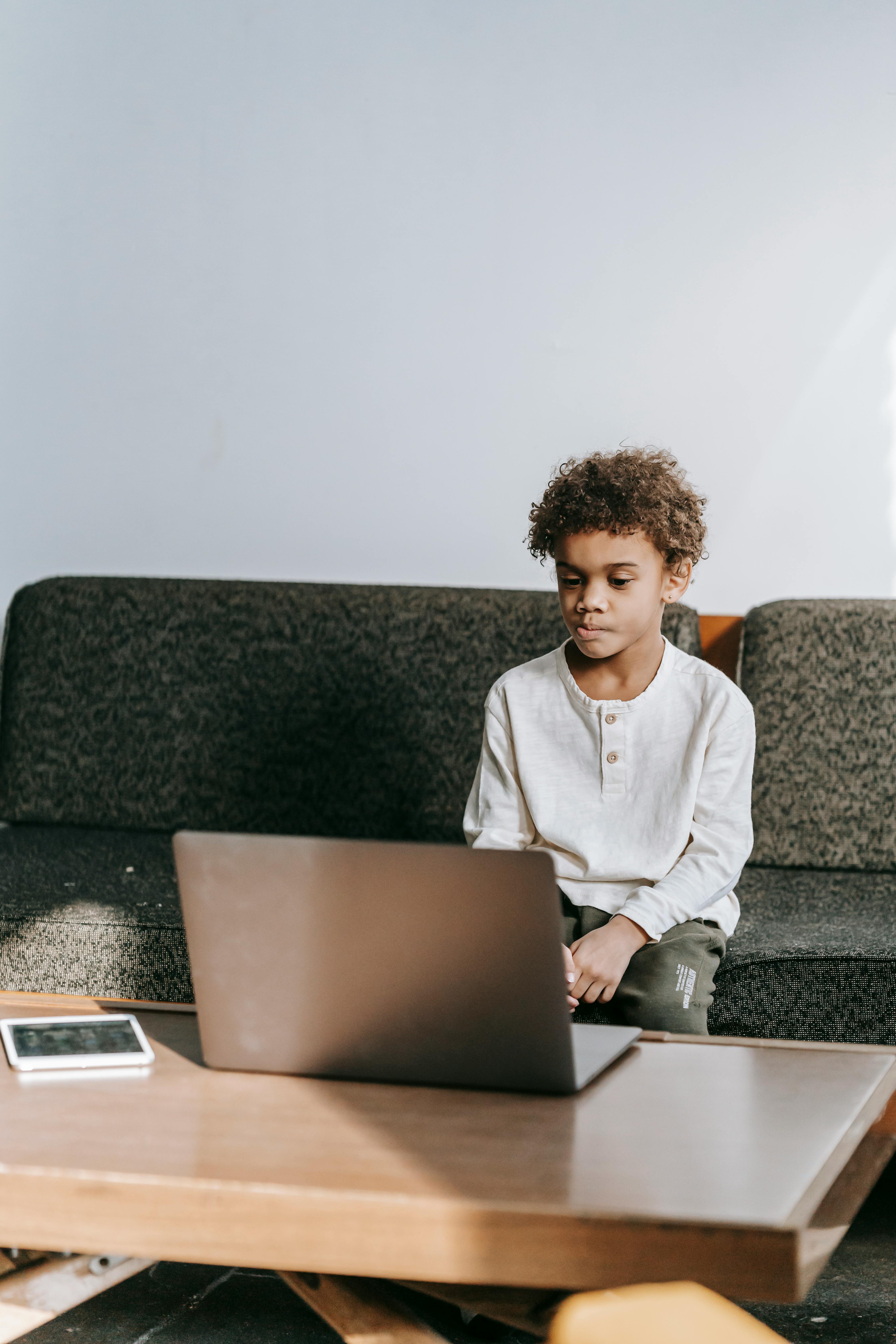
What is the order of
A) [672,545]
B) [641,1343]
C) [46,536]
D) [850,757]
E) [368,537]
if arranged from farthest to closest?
[46,536] < [368,537] < [850,757] < [672,545] < [641,1343]

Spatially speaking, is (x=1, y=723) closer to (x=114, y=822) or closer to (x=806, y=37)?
(x=114, y=822)

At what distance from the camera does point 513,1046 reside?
0.85 m

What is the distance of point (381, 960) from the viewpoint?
2.79ft

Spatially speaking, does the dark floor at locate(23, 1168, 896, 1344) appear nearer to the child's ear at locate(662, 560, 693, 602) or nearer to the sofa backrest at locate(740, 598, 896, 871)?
the sofa backrest at locate(740, 598, 896, 871)

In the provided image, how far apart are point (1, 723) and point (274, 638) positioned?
517 millimetres

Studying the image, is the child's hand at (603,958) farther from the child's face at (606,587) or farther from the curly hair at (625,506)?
the curly hair at (625,506)

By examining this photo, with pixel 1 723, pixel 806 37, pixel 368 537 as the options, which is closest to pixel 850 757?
pixel 368 537

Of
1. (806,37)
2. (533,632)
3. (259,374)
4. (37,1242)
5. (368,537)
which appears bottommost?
(37,1242)

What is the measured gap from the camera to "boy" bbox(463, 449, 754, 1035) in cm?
144

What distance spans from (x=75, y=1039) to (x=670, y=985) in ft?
2.09

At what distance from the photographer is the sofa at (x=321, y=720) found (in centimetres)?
188

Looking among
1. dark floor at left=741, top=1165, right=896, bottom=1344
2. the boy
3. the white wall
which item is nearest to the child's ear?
the boy

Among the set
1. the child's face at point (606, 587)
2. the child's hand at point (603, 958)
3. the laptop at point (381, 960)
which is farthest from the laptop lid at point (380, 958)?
the child's face at point (606, 587)

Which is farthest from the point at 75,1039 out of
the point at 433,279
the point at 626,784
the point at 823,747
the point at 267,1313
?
the point at 433,279
